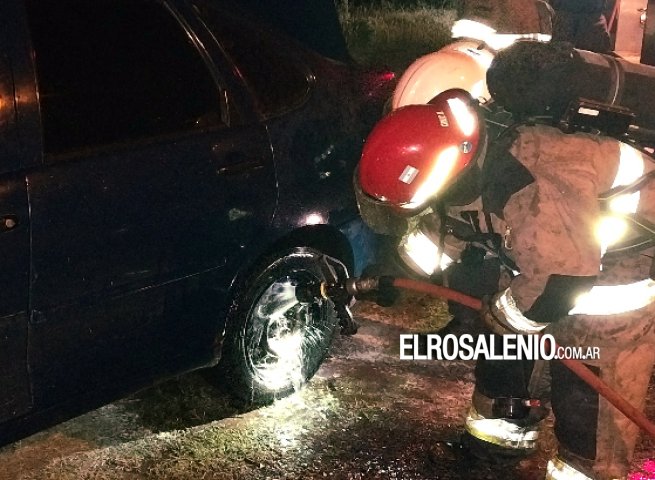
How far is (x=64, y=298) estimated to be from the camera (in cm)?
243

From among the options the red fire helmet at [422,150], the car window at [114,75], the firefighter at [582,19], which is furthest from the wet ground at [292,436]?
the firefighter at [582,19]

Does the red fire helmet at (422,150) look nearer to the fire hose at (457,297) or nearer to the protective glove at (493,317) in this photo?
the fire hose at (457,297)

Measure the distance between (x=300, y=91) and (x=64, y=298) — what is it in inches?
48.7

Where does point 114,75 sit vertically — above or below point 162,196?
above

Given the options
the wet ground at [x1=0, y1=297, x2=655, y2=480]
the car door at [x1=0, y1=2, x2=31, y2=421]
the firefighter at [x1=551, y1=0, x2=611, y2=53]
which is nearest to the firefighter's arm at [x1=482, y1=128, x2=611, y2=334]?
the wet ground at [x1=0, y1=297, x2=655, y2=480]

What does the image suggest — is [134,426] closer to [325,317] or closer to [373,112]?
[325,317]

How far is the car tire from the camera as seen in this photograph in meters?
3.06

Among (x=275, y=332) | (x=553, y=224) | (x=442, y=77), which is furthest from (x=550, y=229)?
(x=275, y=332)

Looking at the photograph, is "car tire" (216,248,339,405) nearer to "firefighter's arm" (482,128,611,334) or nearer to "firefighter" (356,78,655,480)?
"firefighter" (356,78,655,480)

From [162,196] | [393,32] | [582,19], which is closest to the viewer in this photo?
[162,196]

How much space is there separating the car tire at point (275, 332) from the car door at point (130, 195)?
16 cm

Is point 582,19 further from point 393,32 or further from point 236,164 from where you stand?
point 236,164

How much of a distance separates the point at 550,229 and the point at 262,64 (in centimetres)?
130

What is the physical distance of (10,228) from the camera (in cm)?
228
